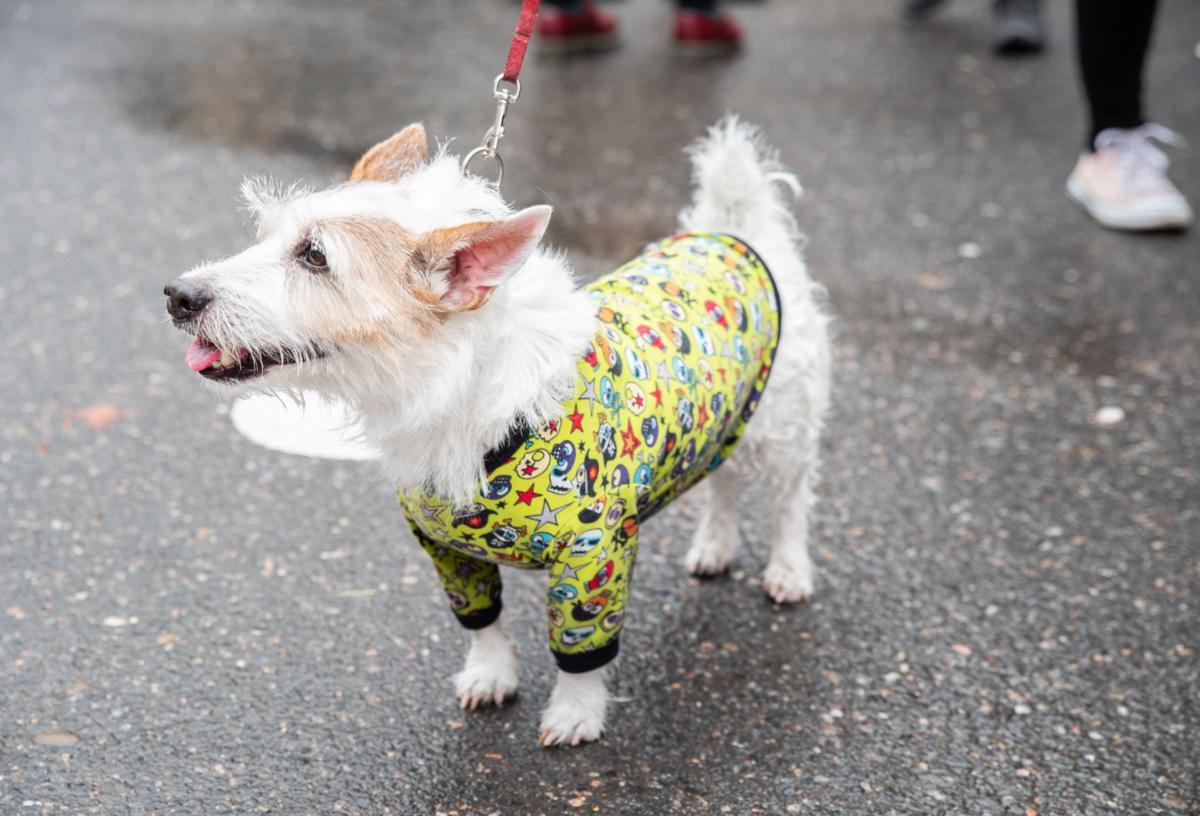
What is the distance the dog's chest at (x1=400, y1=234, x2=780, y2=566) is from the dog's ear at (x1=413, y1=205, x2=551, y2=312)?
12.8 inches

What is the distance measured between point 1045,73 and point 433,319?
5.68 m

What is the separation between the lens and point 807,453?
3.05m

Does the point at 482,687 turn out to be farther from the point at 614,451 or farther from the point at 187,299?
the point at 187,299

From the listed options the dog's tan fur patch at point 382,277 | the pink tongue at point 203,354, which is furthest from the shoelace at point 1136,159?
the pink tongue at point 203,354

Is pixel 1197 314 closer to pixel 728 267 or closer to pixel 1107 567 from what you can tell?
pixel 1107 567

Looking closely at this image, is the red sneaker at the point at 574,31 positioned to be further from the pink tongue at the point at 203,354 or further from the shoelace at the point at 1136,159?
the pink tongue at the point at 203,354

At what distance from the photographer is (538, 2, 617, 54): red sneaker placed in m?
7.10

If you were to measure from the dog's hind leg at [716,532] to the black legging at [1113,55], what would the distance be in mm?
2901

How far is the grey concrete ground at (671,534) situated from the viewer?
2.62 metres

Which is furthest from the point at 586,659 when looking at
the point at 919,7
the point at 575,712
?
the point at 919,7

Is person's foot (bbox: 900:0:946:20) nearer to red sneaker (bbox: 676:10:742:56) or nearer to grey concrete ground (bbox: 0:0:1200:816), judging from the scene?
red sneaker (bbox: 676:10:742:56)

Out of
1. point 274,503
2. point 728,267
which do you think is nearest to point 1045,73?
point 728,267

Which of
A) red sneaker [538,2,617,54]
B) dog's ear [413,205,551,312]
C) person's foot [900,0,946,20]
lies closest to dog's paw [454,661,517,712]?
dog's ear [413,205,551,312]

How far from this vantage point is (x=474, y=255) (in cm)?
212
